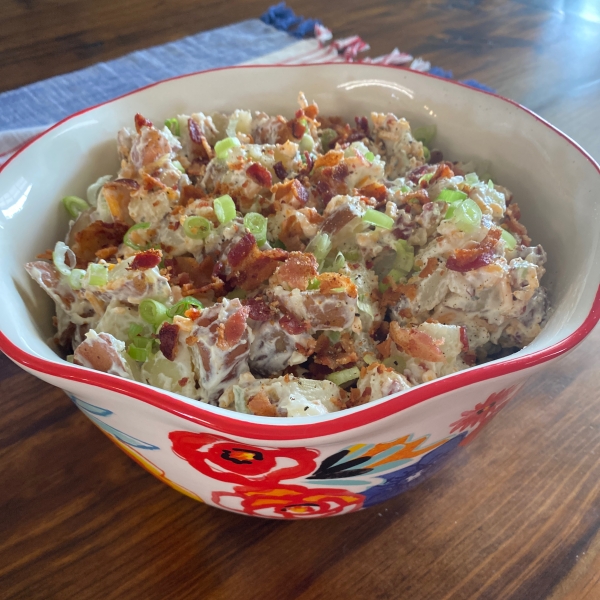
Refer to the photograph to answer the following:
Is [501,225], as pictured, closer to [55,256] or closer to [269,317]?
[269,317]

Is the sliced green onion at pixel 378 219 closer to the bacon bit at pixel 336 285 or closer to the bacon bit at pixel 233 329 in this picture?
the bacon bit at pixel 336 285

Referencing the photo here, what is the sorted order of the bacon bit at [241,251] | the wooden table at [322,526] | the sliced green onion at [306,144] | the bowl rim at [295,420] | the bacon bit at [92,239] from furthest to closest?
1. the sliced green onion at [306,144]
2. the bacon bit at [92,239]
3. the bacon bit at [241,251]
4. the wooden table at [322,526]
5. the bowl rim at [295,420]

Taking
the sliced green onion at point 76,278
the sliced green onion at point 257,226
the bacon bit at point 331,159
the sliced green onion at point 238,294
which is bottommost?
the sliced green onion at point 238,294

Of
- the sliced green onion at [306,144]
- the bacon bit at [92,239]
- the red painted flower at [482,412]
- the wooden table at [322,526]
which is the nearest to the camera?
the red painted flower at [482,412]

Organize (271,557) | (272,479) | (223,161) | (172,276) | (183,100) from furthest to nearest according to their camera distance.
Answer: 1. (183,100)
2. (223,161)
3. (172,276)
4. (271,557)
5. (272,479)

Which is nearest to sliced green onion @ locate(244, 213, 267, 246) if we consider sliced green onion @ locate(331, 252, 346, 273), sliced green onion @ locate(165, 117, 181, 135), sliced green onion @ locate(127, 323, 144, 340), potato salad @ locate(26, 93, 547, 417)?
potato salad @ locate(26, 93, 547, 417)

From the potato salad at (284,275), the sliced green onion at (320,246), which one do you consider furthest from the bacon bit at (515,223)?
the sliced green onion at (320,246)

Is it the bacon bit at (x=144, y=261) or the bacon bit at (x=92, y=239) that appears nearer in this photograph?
the bacon bit at (x=144, y=261)

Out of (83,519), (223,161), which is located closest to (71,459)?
(83,519)

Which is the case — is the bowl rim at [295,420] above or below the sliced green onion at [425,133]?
below
